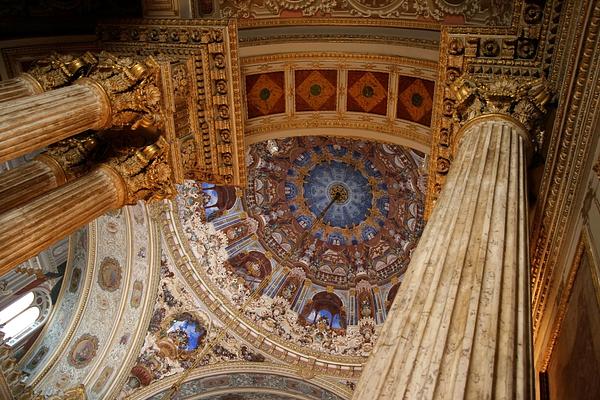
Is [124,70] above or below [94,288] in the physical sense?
above

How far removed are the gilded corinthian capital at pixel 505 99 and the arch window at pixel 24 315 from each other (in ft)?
33.6

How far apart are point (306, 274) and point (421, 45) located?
9566 mm

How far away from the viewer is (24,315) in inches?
515

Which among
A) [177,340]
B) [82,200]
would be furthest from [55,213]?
[177,340]

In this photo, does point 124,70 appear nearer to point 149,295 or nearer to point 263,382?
point 149,295

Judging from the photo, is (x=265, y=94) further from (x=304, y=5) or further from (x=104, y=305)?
(x=104, y=305)

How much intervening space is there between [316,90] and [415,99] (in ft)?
5.62

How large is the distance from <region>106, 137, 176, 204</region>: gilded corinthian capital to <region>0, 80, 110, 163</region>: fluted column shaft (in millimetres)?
732

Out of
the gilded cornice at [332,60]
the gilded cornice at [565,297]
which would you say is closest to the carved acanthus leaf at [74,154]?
the gilded cornice at [332,60]

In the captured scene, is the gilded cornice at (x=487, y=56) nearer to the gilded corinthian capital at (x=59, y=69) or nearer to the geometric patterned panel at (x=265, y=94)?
the geometric patterned panel at (x=265, y=94)

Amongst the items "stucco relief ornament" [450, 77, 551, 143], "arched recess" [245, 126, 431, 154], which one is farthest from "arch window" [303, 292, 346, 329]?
"stucco relief ornament" [450, 77, 551, 143]

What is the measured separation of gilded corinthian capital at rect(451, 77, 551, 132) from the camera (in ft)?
21.2

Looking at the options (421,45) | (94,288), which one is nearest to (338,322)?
(94,288)

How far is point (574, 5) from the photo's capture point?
246 inches
